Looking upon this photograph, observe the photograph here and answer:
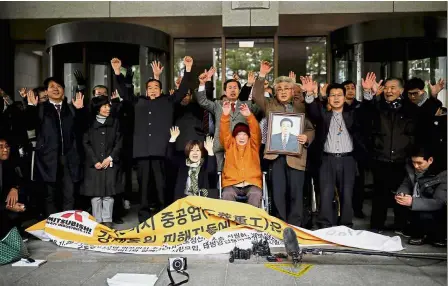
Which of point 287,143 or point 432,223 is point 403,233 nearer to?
point 432,223

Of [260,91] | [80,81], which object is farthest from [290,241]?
[80,81]

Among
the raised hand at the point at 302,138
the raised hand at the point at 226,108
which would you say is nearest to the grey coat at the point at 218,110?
the raised hand at the point at 226,108

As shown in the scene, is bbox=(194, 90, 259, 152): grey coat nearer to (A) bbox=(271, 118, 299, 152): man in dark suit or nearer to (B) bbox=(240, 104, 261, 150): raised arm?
(B) bbox=(240, 104, 261, 150): raised arm

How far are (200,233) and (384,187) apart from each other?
2.46 meters

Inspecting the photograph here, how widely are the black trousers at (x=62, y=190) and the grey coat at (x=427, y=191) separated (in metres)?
4.17

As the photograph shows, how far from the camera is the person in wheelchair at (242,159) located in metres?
6.04

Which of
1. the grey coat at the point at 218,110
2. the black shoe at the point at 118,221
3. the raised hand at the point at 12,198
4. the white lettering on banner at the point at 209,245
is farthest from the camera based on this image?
the black shoe at the point at 118,221

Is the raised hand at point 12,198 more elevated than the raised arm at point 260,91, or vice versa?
the raised arm at point 260,91

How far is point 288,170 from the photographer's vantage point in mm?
6180

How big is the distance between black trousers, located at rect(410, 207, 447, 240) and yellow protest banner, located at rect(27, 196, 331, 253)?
1147 millimetres

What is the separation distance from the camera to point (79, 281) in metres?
4.32

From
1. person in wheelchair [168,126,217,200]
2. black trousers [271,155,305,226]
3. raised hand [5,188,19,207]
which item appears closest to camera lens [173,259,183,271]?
person in wheelchair [168,126,217,200]

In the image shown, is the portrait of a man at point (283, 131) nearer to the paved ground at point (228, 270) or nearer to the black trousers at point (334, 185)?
the black trousers at point (334, 185)

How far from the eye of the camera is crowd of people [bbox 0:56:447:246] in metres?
6.06
